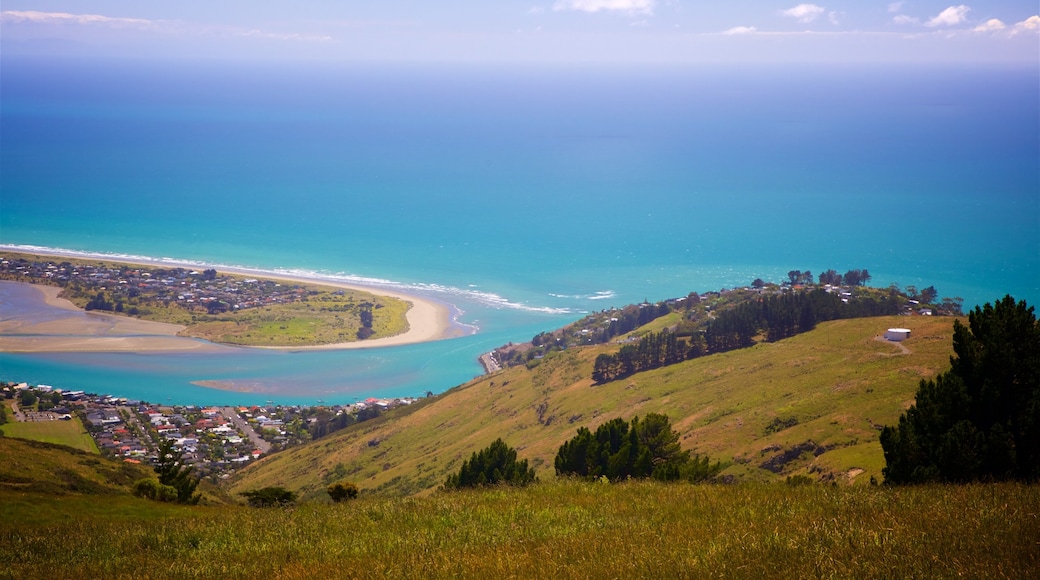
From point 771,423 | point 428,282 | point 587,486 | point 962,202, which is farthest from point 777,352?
point 962,202

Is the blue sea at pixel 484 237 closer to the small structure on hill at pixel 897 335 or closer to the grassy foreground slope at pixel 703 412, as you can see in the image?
the grassy foreground slope at pixel 703 412

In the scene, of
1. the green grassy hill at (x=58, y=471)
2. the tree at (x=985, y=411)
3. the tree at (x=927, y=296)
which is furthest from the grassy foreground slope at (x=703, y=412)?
the tree at (x=927, y=296)

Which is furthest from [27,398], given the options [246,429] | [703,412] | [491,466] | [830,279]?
[830,279]

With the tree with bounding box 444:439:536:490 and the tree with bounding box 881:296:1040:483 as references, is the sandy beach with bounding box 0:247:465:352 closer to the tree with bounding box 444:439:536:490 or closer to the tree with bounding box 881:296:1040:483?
the tree with bounding box 444:439:536:490

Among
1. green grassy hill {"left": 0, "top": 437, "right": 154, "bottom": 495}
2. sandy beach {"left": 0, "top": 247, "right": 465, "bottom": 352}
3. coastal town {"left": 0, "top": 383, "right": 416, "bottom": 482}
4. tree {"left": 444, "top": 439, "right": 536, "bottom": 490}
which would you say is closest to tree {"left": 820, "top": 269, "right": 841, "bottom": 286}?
sandy beach {"left": 0, "top": 247, "right": 465, "bottom": 352}

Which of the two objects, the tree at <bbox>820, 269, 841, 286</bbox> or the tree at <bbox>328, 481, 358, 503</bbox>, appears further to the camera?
A: the tree at <bbox>820, 269, 841, 286</bbox>

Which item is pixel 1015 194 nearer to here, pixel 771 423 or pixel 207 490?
pixel 771 423
